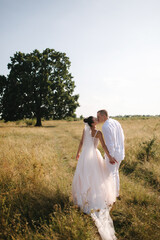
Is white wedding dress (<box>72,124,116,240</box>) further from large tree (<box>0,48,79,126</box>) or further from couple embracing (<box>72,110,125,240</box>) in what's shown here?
large tree (<box>0,48,79,126</box>)

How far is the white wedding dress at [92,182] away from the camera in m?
3.43

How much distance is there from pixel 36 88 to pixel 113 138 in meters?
25.8

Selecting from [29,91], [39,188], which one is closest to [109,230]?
[39,188]

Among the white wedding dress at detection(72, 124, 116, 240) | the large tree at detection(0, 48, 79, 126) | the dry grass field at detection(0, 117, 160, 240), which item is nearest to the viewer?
the dry grass field at detection(0, 117, 160, 240)

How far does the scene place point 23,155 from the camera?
559cm

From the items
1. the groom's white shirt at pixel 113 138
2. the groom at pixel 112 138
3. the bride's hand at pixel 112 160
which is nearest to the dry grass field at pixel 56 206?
the groom at pixel 112 138

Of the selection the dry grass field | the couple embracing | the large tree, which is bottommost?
the dry grass field

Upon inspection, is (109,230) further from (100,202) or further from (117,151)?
(117,151)

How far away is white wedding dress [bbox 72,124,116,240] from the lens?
343cm

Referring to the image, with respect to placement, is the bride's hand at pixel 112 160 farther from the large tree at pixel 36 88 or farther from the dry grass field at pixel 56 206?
the large tree at pixel 36 88

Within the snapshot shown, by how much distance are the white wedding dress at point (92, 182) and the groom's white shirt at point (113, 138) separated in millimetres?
327

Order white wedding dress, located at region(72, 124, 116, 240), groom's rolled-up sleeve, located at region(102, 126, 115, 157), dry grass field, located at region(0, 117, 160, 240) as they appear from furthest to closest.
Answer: groom's rolled-up sleeve, located at region(102, 126, 115, 157) → white wedding dress, located at region(72, 124, 116, 240) → dry grass field, located at region(0, 117, 160, 240)

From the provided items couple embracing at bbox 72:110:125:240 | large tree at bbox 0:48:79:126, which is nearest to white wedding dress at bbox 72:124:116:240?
couple embracing at bbox 72:110:125:240

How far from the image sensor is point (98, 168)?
3650mm
